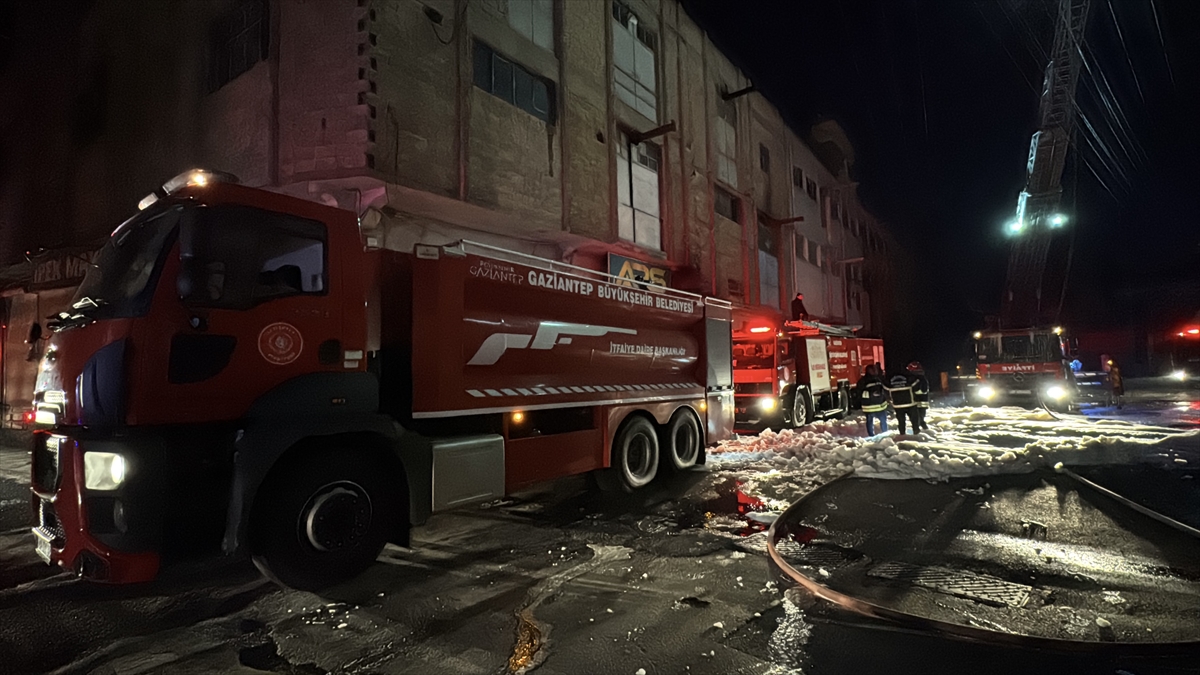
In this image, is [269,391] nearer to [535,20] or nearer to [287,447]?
[287,447]

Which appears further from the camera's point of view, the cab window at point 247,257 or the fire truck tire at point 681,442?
the fire truck tire at point 681,442

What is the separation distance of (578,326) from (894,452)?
5.80 m

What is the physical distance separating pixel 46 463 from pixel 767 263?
2474 centimetres

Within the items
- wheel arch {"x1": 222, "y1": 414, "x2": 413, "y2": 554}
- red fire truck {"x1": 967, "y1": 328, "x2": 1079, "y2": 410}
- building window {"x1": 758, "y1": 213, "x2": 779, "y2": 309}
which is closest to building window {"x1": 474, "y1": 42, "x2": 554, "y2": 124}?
wheel arch {"x1": 222, "y1": 414, "x2": 413, "y2": 554}

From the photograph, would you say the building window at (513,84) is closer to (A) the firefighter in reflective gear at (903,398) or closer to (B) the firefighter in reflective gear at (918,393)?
(A) the firefighter in reflective gear at (903,398)

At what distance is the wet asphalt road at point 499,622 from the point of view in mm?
3053

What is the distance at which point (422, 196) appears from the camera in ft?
34.4

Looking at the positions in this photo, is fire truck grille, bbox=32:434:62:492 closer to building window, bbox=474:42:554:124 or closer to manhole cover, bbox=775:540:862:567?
manhole cover, bbox=775:540:862:567

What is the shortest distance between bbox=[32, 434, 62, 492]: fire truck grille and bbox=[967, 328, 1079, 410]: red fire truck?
68.3 feet

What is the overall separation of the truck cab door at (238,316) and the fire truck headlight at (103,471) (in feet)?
0.90

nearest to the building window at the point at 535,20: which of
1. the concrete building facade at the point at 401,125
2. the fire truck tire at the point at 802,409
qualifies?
A: the concrete building facade at the point at 401,125

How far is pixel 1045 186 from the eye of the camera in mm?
20203

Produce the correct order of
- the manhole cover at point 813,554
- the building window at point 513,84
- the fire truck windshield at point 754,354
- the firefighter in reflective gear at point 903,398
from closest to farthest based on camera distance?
the manhole cover at point 813,554, the firefighter in reflective gear at point 903,398, the building window at point 513,84, the fire truck windshield at point 754,354

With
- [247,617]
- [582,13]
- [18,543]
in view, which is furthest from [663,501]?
[582,13]
